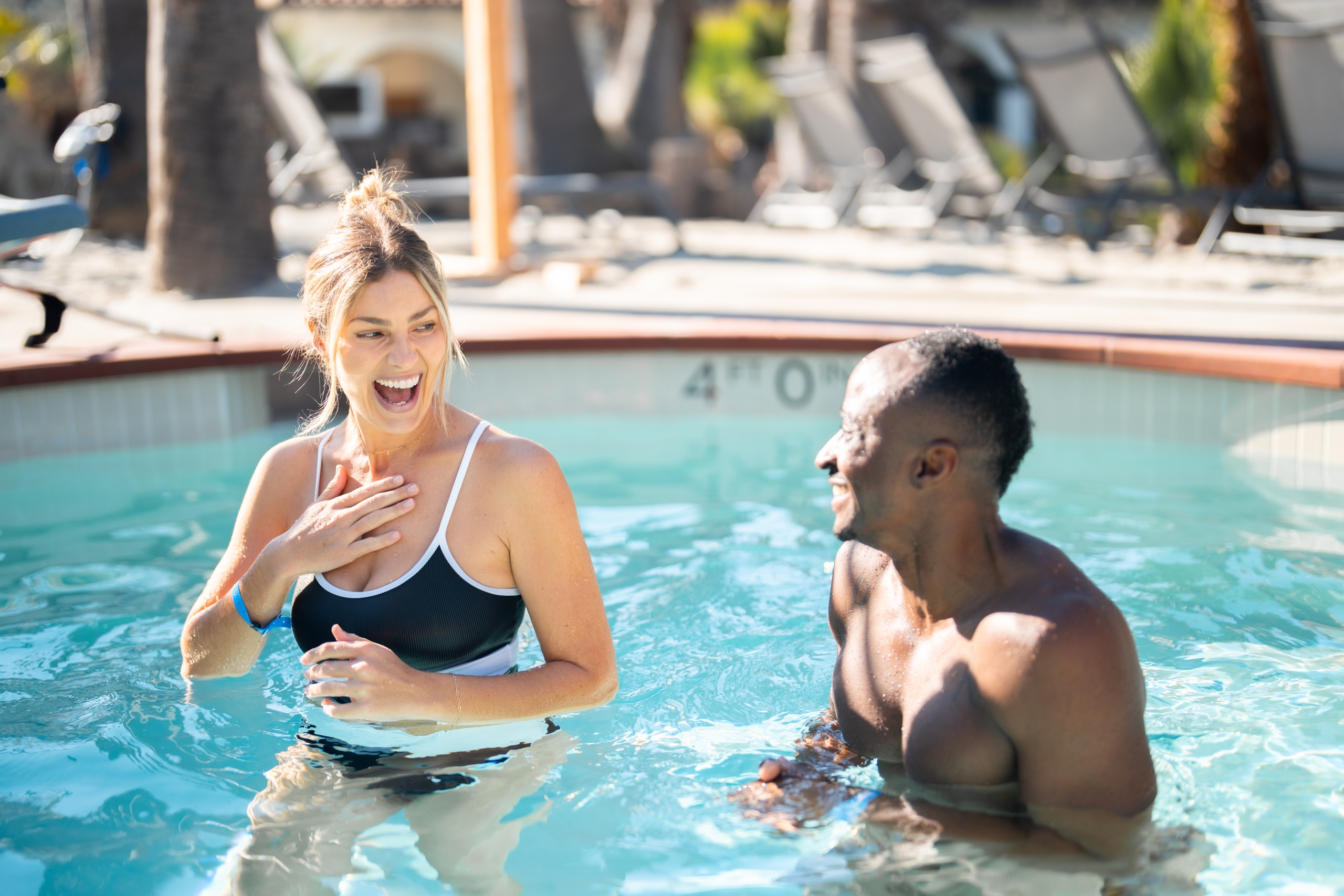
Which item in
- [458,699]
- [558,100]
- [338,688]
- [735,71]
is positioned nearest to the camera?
[338,688]

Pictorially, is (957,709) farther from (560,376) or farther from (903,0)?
(903,0)

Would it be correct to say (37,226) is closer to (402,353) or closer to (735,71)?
(402,353)

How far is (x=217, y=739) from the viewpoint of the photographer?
3.05 metres

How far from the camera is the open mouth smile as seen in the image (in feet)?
7.69

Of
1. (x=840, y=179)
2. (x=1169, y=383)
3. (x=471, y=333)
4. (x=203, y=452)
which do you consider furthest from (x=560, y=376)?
(x=840, y=179)

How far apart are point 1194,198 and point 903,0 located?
7.22m

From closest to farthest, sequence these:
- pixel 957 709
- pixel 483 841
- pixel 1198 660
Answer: pixel 957 709
pixel 483 841
pixel 1198 660

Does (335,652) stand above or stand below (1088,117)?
below

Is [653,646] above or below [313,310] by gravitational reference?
below

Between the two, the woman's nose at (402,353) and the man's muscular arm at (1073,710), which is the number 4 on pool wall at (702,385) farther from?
the man's muscular arm at (1073,710)

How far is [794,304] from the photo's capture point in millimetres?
7770

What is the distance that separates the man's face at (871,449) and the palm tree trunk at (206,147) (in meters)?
7.72

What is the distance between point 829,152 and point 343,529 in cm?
1177

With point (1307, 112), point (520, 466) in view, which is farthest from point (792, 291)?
point (520, 466)
